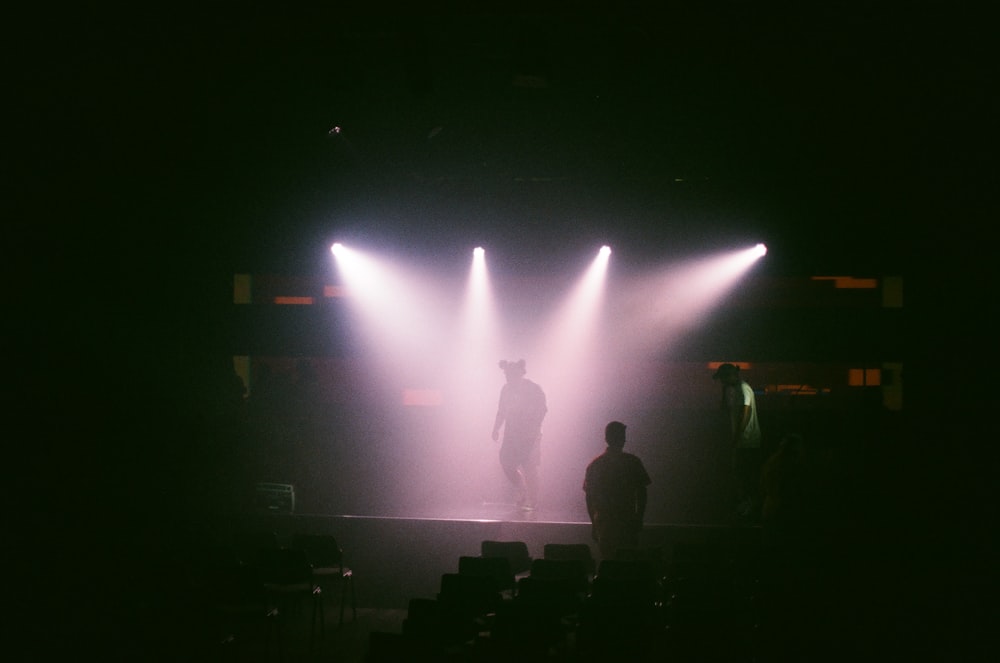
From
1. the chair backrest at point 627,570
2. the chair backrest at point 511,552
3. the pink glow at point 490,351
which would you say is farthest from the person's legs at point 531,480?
the chair backrest at point 627,570

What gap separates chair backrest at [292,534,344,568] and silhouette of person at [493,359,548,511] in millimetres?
2388

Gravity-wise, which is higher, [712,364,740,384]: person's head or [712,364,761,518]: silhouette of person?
[712,364,740,384]: person's head

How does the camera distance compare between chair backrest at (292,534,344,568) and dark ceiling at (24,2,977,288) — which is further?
chair backrest at (292,534,344,568)

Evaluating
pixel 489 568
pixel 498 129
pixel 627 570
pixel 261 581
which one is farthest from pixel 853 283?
pixel 261 581

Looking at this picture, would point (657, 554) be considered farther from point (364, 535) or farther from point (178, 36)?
point (178, 36)

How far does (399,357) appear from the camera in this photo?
12352 millimetres

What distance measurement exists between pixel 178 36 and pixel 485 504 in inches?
245

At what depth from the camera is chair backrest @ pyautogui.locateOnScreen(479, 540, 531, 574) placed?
7.38m

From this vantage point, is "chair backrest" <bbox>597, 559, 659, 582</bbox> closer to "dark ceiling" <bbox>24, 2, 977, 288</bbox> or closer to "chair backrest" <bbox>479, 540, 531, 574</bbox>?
"chair backrest" <bbox>479, 540, 531, 574</bbox>

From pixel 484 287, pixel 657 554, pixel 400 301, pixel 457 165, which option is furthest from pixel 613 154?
pixel 657 554

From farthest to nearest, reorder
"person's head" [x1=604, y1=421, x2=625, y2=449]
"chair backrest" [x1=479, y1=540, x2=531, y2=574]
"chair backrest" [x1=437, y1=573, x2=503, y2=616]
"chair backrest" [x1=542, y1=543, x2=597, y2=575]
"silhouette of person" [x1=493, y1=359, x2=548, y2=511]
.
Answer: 1. "silhouette of person" [x1=493, y1=359, x2=548, y2=511]
2. "chair backrest" [x1=479, y1=540, x2=531, y2=574]
3. "chair backrest" [x1=542, y1=543, x2=597, y2=575]
4. "person's head" [x1=604, y1=421, x2=625, y2=449]
5. "chair backrest" [x1=437, y1=573, x2=503, y2=616]

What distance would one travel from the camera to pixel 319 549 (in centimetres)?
783

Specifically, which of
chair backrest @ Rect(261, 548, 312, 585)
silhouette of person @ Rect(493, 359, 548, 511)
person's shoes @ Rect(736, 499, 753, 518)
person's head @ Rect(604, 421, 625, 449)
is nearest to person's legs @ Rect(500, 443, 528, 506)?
silhouette of person @ Rect(493, 359, 548, 511)

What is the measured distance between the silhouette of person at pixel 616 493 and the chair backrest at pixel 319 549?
2308mm
